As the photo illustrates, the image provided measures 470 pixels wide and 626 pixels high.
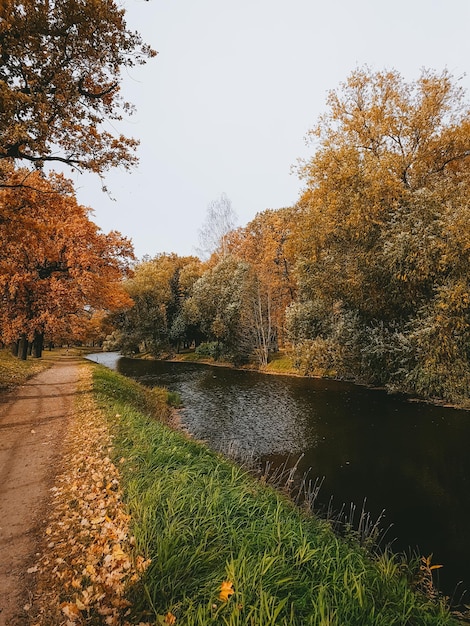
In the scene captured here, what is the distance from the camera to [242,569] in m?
3.35

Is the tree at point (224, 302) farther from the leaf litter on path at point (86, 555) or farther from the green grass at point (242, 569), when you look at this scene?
the green grass at point (242, 569)

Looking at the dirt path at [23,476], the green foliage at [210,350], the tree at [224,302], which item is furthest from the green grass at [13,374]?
the green foliage at [210,350]

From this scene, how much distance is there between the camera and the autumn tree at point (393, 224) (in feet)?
45.0

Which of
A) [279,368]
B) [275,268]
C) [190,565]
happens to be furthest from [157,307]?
[190,565]

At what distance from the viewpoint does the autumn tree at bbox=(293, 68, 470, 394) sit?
13719 millimetres

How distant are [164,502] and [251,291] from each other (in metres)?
30.4

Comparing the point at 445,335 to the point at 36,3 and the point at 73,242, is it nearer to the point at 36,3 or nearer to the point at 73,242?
the point at 36,3

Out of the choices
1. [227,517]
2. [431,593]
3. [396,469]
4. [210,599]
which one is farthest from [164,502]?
[396,469]

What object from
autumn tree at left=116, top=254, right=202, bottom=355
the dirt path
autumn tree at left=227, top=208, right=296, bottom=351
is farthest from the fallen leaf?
autumn tree at left=116, top=254, right=202, bottom=355

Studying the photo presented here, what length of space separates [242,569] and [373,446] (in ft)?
32.3

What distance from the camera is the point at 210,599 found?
2.99 metres

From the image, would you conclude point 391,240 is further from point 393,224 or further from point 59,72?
point 59,72

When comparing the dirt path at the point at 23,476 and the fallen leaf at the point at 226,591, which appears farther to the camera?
the dirt path at the point at 23,476

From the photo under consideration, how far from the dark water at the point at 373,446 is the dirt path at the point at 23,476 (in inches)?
217
